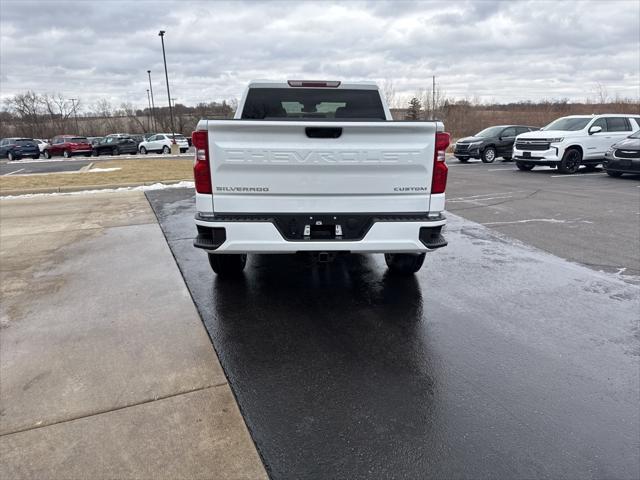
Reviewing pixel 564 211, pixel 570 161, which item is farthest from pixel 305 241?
pixel 570 161

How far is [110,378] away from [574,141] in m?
16.8

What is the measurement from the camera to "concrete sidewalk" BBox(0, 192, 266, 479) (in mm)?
2334

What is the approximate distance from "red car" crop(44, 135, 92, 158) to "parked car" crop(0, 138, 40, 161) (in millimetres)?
933

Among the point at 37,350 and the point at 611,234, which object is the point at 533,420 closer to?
the point at 37,350

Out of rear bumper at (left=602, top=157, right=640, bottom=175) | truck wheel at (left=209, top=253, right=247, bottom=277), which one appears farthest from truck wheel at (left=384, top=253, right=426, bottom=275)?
rear bumper at (left=602, top=157, right=640, bottom=175)

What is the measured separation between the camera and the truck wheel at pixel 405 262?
4.94 meters

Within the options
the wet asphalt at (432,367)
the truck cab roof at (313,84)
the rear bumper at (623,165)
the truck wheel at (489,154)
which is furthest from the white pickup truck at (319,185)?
the truck wheel at (489,154)

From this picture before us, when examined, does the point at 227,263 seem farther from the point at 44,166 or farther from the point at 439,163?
the point at 44,166

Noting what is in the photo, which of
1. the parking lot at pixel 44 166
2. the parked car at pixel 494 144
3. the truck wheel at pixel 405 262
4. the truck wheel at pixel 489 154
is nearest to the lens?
the truck wheel at pixel 405 262

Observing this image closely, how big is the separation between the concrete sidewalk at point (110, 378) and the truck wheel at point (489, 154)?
1866 cm

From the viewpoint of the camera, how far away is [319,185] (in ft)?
12.3

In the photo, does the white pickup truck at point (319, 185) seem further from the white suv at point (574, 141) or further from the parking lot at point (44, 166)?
the parking lot at point (44, 166)

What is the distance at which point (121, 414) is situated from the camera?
8.83ft

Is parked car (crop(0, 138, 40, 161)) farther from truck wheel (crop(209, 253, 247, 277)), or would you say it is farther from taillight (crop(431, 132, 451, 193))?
taillight (crop(431, 132, 451, 193))
